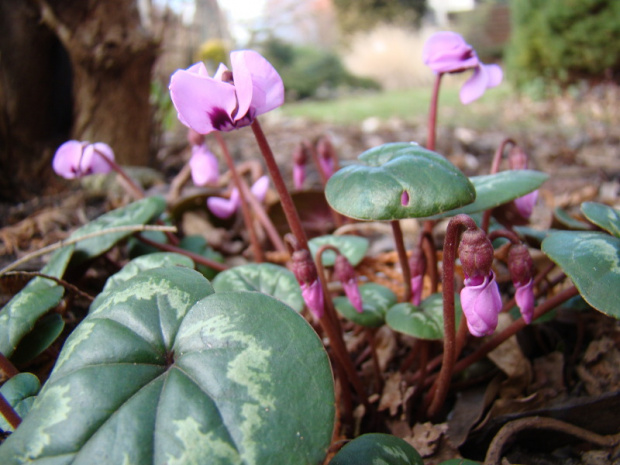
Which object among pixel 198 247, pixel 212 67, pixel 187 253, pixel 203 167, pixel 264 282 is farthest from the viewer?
pixel 212 67

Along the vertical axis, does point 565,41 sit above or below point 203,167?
below

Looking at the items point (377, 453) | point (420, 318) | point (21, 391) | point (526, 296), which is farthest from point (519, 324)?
point (21, 391)

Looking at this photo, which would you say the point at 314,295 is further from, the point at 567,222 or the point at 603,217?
the point at 567,222

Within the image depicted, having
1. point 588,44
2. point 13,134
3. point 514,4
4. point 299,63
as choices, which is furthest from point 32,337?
point 299,63

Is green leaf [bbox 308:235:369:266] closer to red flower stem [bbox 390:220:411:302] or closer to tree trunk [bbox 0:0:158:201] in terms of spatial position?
red flower stem [bbox 390:220:411:302]

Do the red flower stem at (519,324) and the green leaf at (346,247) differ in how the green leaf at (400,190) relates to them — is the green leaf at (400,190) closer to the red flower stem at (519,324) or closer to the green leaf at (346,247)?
the red flower stem at (519,324)

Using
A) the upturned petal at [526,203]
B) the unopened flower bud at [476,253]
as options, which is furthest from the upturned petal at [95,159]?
the upturned petal at [526,203]
